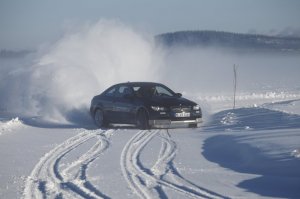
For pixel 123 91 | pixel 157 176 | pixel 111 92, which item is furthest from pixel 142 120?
pixel 157 176

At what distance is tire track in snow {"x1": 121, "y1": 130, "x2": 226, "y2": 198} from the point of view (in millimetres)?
7117

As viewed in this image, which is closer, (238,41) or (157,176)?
(157,176)

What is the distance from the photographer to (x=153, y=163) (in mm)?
9438

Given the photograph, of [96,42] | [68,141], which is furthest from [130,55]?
[68,141]

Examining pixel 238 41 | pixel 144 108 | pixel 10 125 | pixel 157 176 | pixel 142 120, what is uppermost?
pixel 238 41

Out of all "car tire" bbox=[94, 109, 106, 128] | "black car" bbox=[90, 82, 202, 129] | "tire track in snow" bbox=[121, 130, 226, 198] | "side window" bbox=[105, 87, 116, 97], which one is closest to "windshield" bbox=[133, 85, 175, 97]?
"black car" bbox=[90, 82, 202, 129]

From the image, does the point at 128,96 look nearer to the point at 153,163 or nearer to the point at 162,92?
the point at 162,92

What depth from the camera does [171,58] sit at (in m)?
73.8

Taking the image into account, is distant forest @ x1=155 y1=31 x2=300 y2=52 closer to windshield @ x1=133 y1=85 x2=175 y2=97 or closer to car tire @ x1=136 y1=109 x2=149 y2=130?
windshield @ x1=133 y1=85 x2=175 y2=97

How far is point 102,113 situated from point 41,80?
6.09 m

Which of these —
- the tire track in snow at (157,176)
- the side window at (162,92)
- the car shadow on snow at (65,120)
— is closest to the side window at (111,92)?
the car shadow on snow at (65,120)

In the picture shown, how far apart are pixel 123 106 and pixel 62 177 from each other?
24.9 ft

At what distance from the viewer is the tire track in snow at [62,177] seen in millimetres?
7152

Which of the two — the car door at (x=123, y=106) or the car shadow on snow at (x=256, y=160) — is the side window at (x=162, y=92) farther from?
the car shadow on snow at (x=256, y=160)
